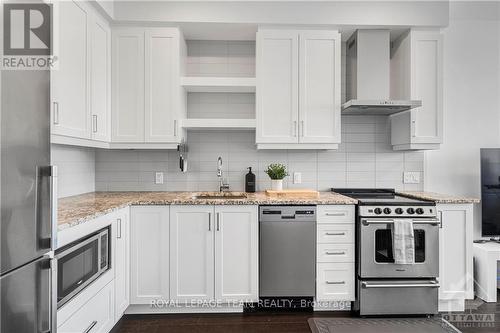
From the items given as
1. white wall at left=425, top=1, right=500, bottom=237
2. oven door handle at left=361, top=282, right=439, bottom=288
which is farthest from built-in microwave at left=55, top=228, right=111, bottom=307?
white wall at left=425, top=1, right=500, bottom=237

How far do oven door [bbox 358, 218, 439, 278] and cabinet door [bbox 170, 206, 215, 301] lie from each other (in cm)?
128

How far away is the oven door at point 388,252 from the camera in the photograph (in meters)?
2.65

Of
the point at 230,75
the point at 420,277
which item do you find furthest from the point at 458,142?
the point at 230,75

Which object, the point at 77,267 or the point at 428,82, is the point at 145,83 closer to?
the point at 77,267

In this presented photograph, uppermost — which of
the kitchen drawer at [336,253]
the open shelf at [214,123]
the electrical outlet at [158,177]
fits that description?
the open shelf at [214,123]

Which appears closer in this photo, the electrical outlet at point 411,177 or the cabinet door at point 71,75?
the cabinet door at point 71,75

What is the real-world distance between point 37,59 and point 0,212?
0.60 meters

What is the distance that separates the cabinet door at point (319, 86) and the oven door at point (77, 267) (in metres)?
2.00

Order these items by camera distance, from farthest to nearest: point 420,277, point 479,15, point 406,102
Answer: point 479,15 → point 406,102 → point 420,277

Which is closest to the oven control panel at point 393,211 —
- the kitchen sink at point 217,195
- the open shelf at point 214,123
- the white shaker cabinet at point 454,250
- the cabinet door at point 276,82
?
the white shaker cabinet at point 454,250

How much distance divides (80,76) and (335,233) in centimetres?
240

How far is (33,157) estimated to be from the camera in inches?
48.7

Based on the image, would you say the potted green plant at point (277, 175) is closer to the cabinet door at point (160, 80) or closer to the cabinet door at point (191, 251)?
the cabinet door at point (191, 251)

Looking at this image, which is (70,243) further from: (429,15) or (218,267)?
(429,15)
